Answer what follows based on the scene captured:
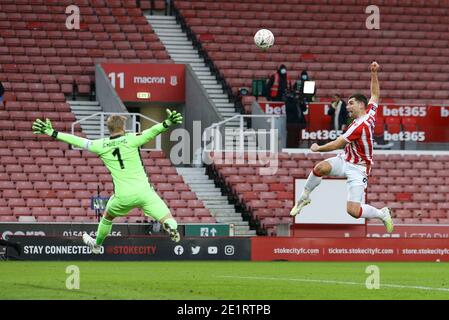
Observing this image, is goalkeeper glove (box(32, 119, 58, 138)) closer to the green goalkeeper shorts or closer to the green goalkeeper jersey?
the green goalkeeper jersey

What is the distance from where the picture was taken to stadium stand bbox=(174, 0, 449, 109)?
Result: 3891 cm

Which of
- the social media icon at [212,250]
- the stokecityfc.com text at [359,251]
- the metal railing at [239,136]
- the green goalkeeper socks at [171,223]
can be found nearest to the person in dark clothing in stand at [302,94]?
the metal railing at [239,136]

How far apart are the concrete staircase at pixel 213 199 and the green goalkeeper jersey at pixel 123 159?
48.2ft

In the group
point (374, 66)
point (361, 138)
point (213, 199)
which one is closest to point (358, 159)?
point (361, 138)

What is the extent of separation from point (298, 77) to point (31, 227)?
11.7 meters

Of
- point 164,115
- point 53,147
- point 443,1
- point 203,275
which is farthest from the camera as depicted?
point 443,1

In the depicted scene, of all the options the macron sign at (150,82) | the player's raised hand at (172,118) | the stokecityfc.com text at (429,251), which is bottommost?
the stokecityfc.com text at (429,251)

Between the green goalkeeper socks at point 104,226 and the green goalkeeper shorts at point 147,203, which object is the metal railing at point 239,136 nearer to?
the green goalkeeper socks at point 104,226

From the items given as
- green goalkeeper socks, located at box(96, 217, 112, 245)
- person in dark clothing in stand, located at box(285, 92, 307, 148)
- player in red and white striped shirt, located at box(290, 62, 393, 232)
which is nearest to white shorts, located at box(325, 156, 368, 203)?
player in red and white striped shirt, located at box(290, 62, 393, 232)

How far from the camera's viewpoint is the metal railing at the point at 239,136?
34406 mm

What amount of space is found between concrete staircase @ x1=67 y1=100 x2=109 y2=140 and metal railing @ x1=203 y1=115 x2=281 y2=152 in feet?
10.1

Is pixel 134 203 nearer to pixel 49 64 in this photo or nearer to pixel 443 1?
pixel 49 64

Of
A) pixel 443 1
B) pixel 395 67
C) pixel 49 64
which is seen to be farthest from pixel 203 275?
pixel 443 1

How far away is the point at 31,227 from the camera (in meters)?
30.0
